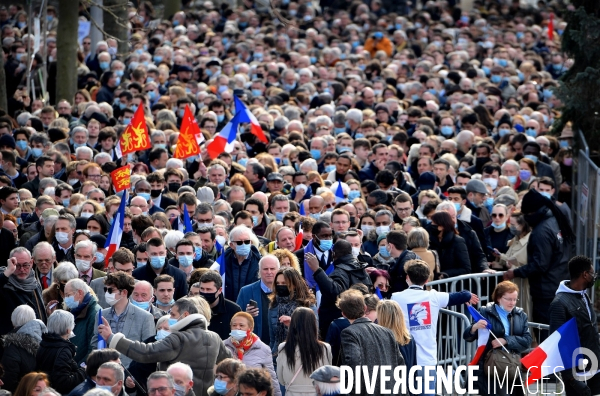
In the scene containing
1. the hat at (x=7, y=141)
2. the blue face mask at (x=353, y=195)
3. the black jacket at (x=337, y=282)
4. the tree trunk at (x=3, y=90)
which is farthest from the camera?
the tree trunk at (x=3, y=90)

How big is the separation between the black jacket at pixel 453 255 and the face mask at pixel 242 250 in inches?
90.7

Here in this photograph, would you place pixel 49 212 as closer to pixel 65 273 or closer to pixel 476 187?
pixel 65 273

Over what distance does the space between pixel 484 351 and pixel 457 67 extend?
17.0 m

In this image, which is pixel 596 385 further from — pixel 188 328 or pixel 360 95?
pixel 360 95

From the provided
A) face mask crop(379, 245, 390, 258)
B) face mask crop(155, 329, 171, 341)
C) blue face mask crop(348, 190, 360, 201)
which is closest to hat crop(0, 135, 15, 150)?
blue face mask crop(348, 190, 360, 201)

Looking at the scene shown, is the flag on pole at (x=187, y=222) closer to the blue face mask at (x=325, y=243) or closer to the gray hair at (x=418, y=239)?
the blue face mask at (x=325, y=243)

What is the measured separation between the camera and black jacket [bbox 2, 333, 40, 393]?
9.87m

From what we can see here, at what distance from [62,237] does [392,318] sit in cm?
463

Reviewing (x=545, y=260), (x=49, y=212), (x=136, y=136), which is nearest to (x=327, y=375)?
(x=545, y=260)

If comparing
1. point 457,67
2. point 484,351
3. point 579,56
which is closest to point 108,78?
point 457,67

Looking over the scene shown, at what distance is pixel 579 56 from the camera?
18.1m

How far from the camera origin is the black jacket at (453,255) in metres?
13.5

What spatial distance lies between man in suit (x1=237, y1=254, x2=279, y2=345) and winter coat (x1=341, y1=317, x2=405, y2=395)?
6.34ft

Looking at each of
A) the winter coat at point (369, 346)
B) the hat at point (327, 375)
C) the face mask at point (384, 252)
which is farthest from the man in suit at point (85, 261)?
the hat at point (327, 375)
